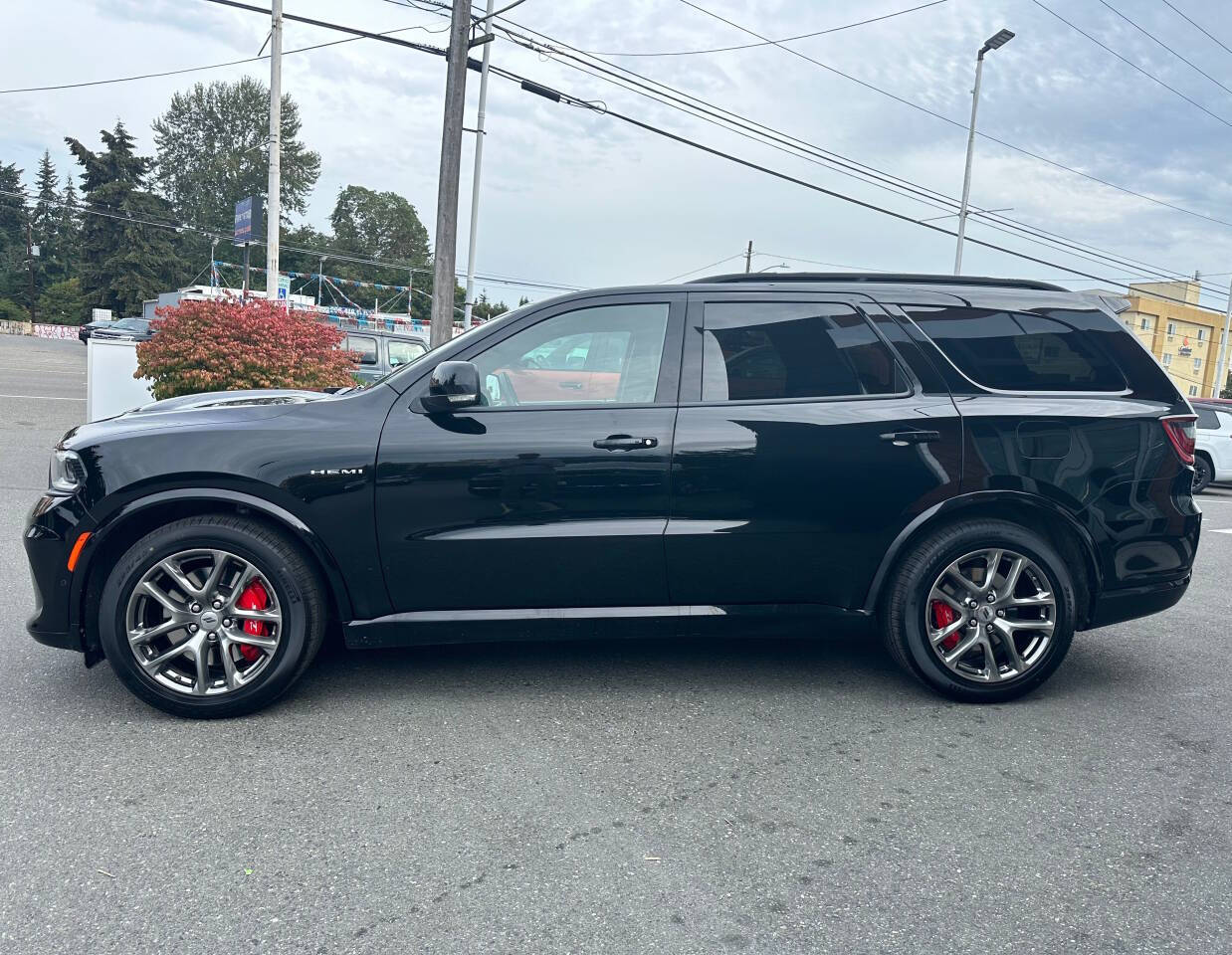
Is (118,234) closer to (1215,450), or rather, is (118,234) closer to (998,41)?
(998,41)

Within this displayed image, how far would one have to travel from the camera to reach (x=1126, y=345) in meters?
4.16

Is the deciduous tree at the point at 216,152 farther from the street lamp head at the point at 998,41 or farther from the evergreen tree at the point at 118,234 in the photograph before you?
the street lamp head at the point at 998,41

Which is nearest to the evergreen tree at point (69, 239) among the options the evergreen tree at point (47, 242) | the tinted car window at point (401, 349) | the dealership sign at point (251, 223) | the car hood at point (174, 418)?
the evergreen tree at point (47, 242)

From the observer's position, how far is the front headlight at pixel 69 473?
11.8ft

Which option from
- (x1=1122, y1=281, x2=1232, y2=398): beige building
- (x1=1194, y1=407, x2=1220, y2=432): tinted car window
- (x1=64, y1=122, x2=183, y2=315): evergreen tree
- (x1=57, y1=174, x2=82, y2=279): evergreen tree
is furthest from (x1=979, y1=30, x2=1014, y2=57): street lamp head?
(x1=57, y1=174, x2=82, y2=279): evergreen tree

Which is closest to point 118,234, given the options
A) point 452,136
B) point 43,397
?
point 43,397

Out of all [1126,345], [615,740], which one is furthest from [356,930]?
[1126,345]

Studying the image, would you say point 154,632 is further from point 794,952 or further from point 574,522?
point 794,952

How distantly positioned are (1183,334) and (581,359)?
82.7m

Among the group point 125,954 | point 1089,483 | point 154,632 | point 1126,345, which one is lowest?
point 125,954

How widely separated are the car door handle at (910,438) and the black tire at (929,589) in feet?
1.30

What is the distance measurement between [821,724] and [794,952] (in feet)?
5.04

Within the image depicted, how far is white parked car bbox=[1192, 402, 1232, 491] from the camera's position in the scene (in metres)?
14.3

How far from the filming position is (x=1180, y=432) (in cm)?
411
